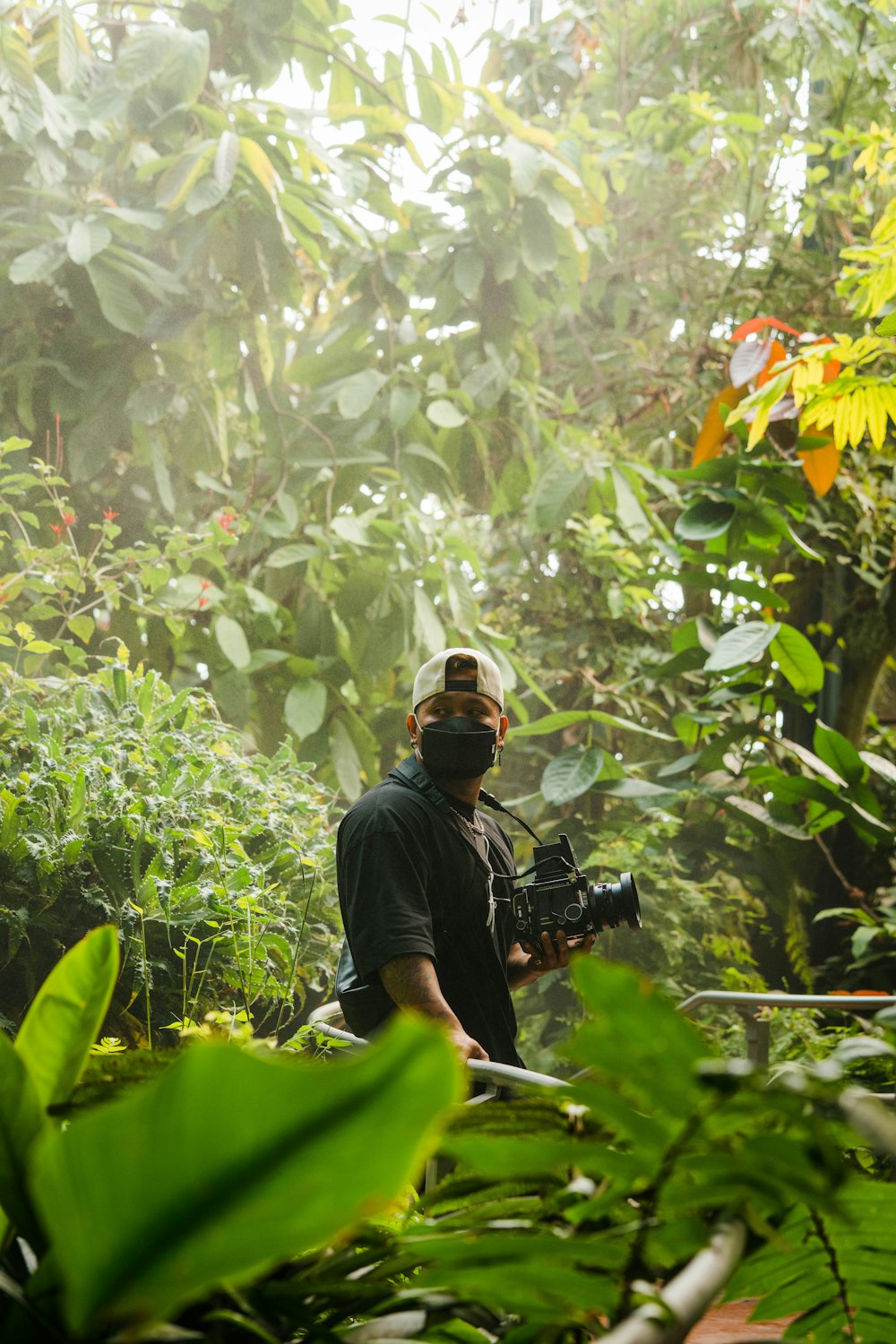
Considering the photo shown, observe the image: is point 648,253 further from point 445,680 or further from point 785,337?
point 445,680

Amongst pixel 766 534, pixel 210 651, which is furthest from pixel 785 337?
pixel 210 651

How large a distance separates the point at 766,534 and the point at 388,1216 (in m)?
2.20

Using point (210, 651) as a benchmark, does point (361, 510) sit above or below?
above

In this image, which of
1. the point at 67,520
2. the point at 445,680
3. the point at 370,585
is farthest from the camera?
the point at 370,585

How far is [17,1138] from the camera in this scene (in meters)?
0.27

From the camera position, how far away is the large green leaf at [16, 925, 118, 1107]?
32 centimetres

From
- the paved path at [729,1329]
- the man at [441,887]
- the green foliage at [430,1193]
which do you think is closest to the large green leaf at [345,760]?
the man at [441,887]

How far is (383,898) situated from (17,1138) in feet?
3.69

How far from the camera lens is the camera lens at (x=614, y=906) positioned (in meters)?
1.60

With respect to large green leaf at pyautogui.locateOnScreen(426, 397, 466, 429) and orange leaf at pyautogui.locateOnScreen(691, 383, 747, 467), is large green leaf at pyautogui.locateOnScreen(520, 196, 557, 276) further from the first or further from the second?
orange leaf at pyautogui.locateOnScreen(691, 383, 747, 467)

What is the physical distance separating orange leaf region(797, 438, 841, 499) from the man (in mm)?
1149

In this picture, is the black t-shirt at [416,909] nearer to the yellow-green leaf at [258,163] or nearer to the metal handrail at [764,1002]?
the metal handrail at [764,1002]

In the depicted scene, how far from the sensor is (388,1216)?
1.67ft

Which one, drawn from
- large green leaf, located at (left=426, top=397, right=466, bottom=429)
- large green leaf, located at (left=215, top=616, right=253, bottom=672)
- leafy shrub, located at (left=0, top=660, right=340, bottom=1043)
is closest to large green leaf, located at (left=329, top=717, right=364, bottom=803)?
large green leaf, located at (left=215, top=616, right=253, bottom=672)
